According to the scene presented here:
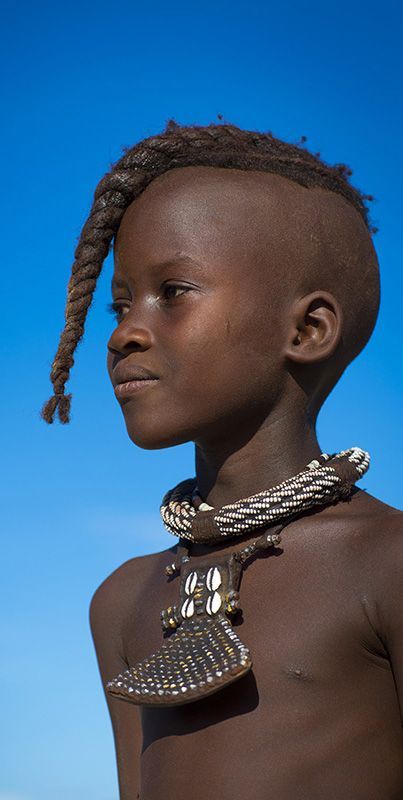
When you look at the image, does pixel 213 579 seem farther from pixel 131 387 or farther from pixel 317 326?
pixel 317 326


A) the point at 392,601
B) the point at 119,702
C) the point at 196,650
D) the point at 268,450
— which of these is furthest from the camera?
the point at 119,702

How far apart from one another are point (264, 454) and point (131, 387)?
0.42 m

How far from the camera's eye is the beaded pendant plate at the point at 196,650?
2744 millimetres

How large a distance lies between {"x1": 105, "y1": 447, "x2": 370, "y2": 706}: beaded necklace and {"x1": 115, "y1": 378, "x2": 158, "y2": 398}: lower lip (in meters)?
0.39

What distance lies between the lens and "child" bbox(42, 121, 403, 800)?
9.05ft

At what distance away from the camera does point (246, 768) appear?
274 centimetres

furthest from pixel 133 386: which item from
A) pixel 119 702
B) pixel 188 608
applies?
pixel 119 702

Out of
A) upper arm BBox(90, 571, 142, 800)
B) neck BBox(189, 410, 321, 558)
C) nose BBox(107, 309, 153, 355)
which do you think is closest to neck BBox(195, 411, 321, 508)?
neck BBox(189, 410, 321, 558)

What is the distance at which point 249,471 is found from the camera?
3119mm

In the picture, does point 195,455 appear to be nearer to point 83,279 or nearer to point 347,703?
point 83,279

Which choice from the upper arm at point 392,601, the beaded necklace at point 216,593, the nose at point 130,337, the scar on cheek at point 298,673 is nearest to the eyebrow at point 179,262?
the nose at point 130,337

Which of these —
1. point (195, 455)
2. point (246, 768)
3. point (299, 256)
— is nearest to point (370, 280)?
point (299, 256)

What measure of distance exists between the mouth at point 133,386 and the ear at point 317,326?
16.4 inches

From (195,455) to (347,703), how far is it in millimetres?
909
